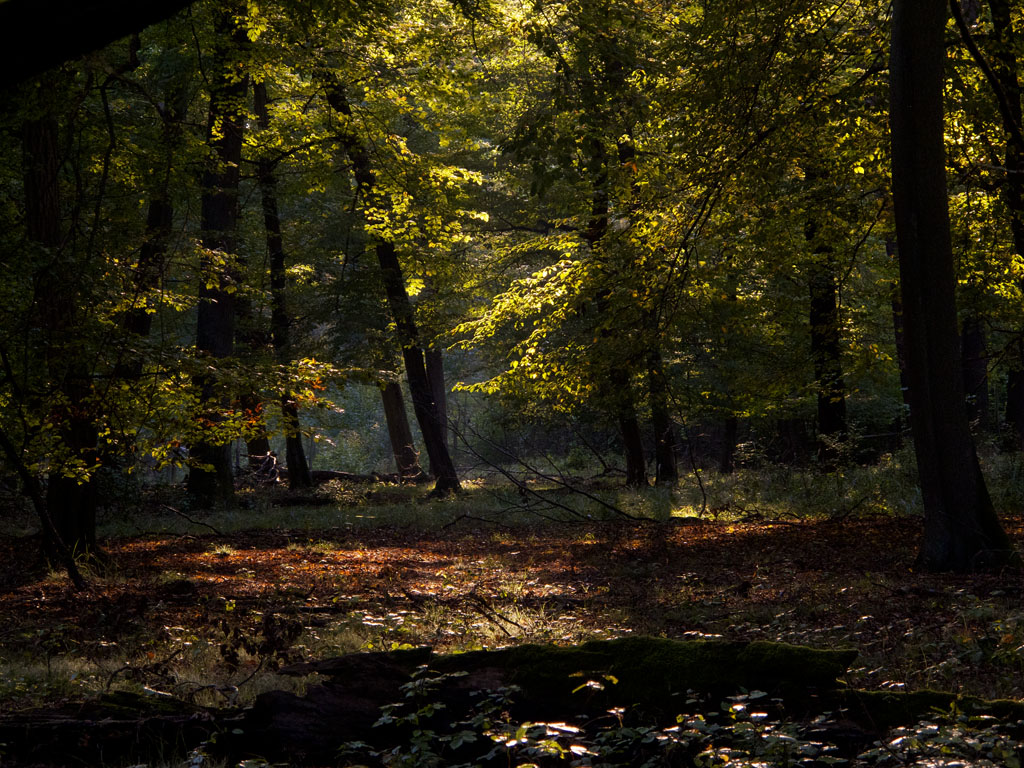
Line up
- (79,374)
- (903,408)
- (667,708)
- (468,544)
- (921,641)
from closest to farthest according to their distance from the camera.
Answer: (667,708) → (921,641) → (79,374) → (468,544) → (903,408)

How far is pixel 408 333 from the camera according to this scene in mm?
21156

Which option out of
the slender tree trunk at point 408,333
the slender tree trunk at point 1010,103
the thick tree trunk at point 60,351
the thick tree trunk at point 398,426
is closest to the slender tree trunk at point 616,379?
the slender tree trunk at point 408,333

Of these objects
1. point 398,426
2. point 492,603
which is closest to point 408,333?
point 398,426

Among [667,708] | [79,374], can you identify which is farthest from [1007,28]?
[79,374]

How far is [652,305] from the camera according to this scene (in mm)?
11602

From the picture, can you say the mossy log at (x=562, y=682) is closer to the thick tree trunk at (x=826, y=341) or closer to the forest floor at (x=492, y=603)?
the forest floor at (x=492, y=603)

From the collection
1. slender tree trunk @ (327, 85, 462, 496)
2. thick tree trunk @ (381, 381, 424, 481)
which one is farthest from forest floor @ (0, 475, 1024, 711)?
thick tree trunk @ (381, 381, 424, 481)

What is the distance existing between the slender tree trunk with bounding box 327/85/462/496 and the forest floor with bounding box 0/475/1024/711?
25.1 ft

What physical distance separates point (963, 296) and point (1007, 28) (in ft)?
16.5

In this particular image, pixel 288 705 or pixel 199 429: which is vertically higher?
pixel 199 429

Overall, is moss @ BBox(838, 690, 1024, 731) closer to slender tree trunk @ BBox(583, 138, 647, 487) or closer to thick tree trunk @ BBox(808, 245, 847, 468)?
slender tree trunk @ BBox(583, 138, 647, 487)

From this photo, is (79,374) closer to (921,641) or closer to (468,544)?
(468,544)

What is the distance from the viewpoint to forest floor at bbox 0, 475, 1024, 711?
18.8ft

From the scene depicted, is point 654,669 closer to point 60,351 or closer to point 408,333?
point 60,351
